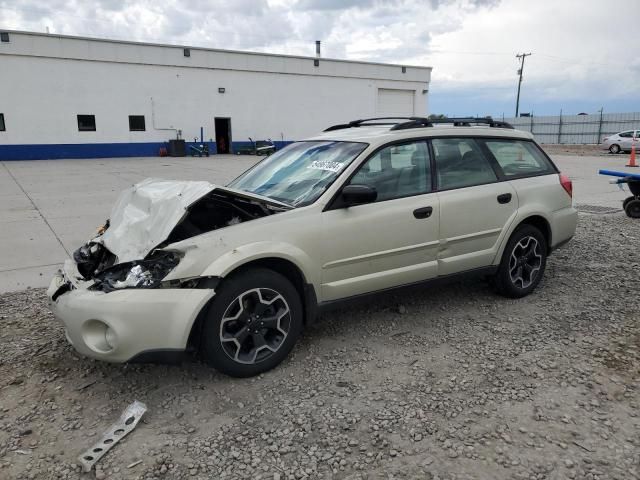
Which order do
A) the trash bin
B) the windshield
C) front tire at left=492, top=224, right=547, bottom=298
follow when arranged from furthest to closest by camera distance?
the trash bin → front tire at left=492, top=224, right=547, bottom=298 → the windshield

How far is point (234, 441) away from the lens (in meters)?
2.74

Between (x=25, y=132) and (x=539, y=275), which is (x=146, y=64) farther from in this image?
(x=539, y=275)

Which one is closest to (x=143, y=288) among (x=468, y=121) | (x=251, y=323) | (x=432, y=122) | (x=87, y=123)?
(x=251, y=323)

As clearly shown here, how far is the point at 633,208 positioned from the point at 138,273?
873cm

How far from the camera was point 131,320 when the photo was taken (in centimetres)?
292

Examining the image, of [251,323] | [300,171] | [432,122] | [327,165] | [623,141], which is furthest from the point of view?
[623,141]

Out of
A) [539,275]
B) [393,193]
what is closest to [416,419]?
[393,193]

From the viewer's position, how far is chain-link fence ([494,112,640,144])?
37.2 meters

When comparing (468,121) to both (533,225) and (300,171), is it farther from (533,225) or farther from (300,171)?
(300,171)

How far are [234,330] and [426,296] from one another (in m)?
2.25

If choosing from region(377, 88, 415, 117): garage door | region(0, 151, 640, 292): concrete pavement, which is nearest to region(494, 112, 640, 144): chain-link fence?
region(377, 88, 415, 117): garage door

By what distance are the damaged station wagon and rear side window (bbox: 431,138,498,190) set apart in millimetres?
13

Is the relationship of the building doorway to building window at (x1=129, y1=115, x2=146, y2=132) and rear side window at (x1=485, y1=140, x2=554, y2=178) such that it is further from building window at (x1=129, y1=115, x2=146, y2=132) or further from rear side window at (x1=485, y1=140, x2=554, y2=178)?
rear side window at (x1=485, y1=140, x2=554, y2=178)

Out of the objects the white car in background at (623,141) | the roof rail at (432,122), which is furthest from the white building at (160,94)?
the roof rail at (432,122)
